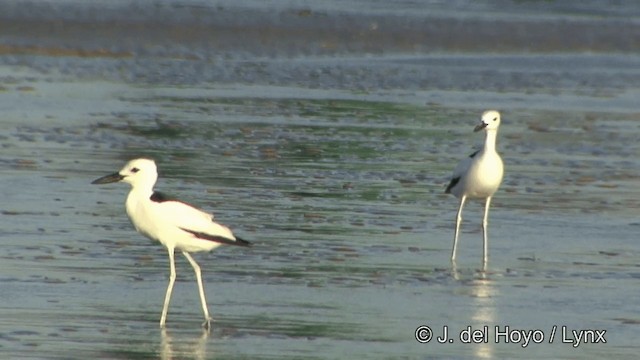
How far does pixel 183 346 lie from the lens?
950 centimetres

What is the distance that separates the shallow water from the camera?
1002 centimetres

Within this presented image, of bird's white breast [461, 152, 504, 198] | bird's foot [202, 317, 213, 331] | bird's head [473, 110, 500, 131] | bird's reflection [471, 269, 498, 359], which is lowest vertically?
bird's foot [202, 317, 213, 331]

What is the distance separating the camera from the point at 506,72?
2636 centimetres

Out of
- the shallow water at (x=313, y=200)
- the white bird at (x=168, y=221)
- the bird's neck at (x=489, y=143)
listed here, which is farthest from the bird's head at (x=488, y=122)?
the white bird at (x=168, y=221)

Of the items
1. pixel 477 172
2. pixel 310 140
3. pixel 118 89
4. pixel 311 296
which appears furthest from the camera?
pixel 118 89

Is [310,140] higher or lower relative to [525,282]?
higher

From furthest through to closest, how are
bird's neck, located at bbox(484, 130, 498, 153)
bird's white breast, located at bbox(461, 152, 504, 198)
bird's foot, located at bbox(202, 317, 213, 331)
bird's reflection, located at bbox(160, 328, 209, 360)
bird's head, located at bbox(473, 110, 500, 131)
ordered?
bird's head, located at bbox(473, 110, 500, 131) < bird's neck, located at bbox(484, 130, 498, 153) < bird's white breast, located at bbox(461, 152, 504, 198) < bird's foot, located at bbox(202, 317, 213, 331) < bird's reflection, located at bbox(160, 328, 209, 360)

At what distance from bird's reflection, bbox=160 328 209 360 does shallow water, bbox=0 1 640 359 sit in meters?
0.02

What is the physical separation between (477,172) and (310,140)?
456 cm

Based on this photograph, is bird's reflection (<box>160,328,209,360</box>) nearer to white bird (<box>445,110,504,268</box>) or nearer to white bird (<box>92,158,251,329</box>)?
white bird (<box>92,158,251,329</box>)

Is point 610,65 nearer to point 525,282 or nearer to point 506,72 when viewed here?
point 506,72

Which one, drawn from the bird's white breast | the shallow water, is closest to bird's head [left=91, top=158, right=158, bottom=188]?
the shallow water

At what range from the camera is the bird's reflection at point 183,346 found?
9242 mm

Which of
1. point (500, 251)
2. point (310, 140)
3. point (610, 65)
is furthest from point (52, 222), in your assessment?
point (610, 65)
